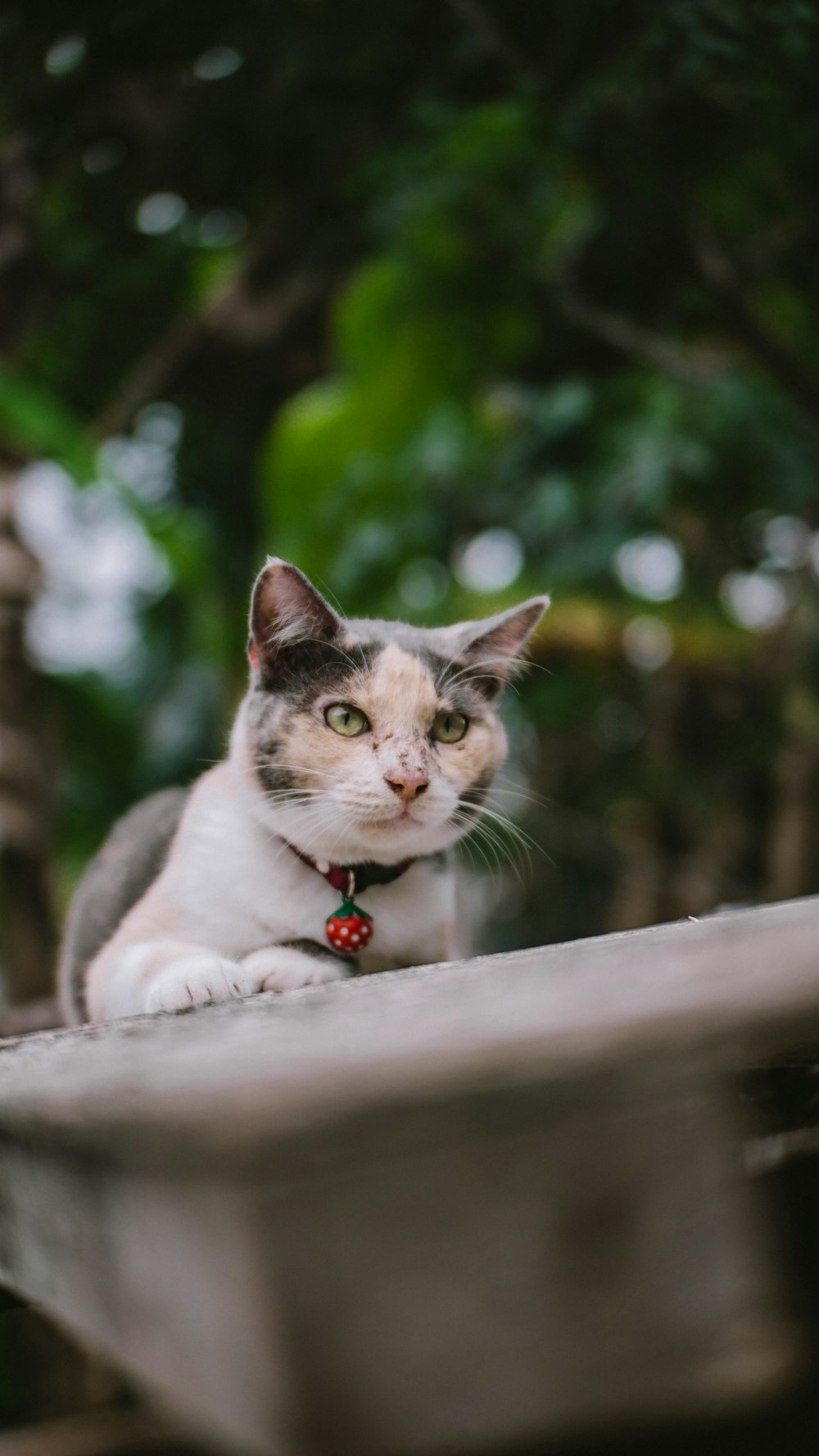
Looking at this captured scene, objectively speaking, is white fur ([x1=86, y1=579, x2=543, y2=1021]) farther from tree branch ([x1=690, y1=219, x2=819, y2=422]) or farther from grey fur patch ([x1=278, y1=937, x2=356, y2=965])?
tree branch ([x1=690, y1=219, x2=819, y2=422])

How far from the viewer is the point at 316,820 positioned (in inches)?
52.0

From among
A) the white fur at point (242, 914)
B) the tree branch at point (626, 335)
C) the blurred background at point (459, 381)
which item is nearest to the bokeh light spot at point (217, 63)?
the blurred background at point (459, 381)

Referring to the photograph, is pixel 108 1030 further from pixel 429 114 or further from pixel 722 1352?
pixel 429 114

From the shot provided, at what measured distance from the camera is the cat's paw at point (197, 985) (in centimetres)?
106

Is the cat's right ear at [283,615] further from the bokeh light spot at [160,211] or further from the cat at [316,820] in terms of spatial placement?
the bokeh light spot at [160,211]

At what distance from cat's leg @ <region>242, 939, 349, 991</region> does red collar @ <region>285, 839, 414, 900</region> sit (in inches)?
4.3

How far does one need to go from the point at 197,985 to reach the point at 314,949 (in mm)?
235

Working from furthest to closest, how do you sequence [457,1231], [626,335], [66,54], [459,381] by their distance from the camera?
[459,381] → [626,335] → [66,54] → [457,1231]

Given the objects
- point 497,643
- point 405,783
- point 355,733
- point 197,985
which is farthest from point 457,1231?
point 497,643

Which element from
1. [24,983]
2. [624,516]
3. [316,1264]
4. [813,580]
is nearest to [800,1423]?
[316,1264]

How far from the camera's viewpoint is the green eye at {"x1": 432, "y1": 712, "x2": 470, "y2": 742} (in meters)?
1.45

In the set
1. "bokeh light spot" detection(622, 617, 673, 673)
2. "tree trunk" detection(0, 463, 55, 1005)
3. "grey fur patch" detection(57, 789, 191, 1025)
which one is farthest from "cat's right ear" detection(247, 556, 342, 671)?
"bokeh light spot" detection(622, 617, 673, 673)

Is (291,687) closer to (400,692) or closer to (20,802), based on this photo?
(400,692)

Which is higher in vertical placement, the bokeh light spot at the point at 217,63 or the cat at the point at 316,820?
the bokeh light spot at the point at 217,63
